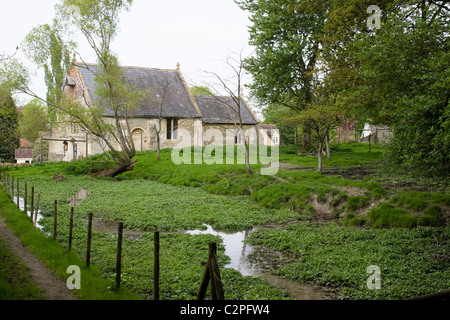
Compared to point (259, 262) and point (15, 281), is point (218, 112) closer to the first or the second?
point (259, 262)

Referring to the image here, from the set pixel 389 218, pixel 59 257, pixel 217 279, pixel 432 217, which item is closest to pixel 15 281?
pixel 59 257

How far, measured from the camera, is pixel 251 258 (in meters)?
12.0

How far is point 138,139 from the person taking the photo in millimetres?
46906

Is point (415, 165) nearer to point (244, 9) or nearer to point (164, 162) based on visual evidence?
point (164, 162)

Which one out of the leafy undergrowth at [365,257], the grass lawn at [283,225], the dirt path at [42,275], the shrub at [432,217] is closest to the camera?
the dirt path at [42,275]

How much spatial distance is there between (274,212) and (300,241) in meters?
5.17

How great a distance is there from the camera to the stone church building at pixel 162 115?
152 feet

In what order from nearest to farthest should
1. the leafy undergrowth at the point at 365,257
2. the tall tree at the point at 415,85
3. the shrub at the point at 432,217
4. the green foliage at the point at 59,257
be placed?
the green foliage at the point at 59,257
the leafy undergrowth at the point at 365,257
the tall tree at the point at 415,85
the shrub at the point at 432,217

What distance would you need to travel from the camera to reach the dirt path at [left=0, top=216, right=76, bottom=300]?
309 inches

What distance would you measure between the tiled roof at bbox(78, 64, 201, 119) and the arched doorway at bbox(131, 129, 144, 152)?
1948 mm

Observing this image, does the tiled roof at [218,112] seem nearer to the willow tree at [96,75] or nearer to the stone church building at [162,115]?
the stone church building at [162,115]

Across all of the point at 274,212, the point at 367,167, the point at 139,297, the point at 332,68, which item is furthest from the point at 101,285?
the point at 367,167

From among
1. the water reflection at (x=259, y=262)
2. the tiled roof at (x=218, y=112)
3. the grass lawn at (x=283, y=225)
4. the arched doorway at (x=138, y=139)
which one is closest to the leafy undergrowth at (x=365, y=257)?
the grass lawn at (x=283, y=225)

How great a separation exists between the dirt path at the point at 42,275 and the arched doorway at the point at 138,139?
34925 millimetres
